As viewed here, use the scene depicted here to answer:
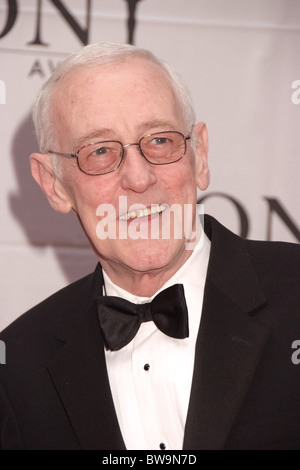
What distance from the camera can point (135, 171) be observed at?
2646 mm

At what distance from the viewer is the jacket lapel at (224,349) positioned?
2.48 m

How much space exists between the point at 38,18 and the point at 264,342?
197 centimetres

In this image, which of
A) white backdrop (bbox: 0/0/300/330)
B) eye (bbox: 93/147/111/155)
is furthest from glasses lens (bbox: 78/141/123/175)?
white backdrop (bbox: 0/0/300/330)

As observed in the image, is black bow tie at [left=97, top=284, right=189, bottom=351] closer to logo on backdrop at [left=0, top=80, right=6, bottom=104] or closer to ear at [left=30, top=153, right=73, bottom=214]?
ear at [left=30, top=153, right=73, bottom=214]

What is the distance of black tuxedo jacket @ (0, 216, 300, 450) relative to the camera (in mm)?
2500

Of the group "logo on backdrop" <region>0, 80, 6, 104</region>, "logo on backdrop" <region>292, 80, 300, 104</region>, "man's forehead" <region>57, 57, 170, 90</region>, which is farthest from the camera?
"logo on backdrop" <region>0, 80, 6, 104</region>

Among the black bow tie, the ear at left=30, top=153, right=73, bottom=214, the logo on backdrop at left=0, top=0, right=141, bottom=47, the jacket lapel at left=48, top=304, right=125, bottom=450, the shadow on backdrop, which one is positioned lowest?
the jacket lapel at left=48, top=304, right=125, bottom=450

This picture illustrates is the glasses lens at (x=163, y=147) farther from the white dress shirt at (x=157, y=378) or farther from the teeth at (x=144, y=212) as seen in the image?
the white dress shirt at (x=157, y=378)

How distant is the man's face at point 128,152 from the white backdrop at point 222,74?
3.29 ft

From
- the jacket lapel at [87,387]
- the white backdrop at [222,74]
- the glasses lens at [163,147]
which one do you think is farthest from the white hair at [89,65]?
the white backdrop at [222,74]

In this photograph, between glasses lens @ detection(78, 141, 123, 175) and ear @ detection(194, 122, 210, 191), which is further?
ear @ detection(194, 122, 210, 191)

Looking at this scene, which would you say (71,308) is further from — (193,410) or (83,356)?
(193,410)

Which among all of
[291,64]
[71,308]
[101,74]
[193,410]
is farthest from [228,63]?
[193,410]

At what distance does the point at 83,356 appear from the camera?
2797mm
